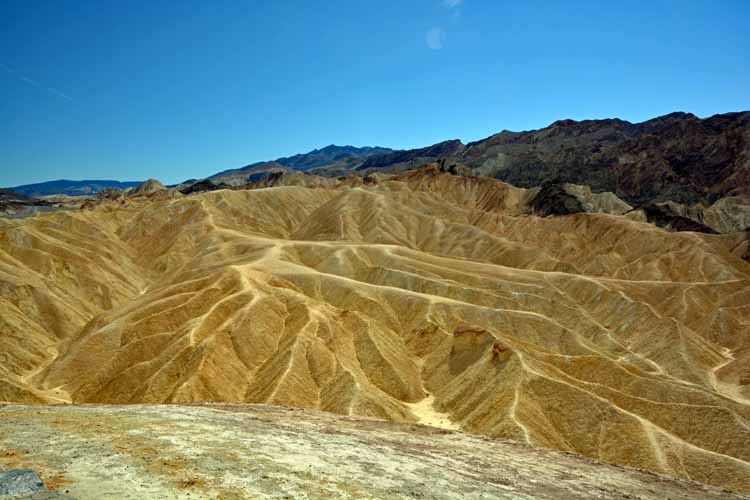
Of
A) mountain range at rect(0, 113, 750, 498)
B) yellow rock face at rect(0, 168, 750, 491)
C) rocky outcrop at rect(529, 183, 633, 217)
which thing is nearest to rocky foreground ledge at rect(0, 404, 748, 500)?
mountain range at rect(0, 113, 750, 498)

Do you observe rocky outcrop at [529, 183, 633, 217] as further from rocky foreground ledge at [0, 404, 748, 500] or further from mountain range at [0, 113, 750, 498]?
rocky foreground ledge at [0, 404, 748, 500]

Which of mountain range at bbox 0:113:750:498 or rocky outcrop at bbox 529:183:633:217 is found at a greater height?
rocky outcrop at bbox 529:183:633:217

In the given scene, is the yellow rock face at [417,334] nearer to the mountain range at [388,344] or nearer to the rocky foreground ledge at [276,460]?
the mountain range at [388,344]

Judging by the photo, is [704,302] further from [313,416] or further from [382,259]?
[313,416]

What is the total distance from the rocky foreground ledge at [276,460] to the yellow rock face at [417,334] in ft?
51.6

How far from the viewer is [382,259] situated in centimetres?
11644

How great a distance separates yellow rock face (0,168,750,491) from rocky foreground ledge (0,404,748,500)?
15.7 meters

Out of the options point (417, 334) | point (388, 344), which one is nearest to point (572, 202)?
point (417, 334)

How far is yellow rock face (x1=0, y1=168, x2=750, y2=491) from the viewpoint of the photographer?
182ft

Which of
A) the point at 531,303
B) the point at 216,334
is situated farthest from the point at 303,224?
the point at 216,334

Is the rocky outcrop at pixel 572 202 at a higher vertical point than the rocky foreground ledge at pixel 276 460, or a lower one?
higher

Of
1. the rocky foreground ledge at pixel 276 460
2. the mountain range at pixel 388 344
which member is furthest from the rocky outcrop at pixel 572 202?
the rocky foreground ledge at pixel 276 460

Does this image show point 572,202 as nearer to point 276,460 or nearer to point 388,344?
point 388,344

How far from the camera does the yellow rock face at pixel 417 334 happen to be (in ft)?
182
